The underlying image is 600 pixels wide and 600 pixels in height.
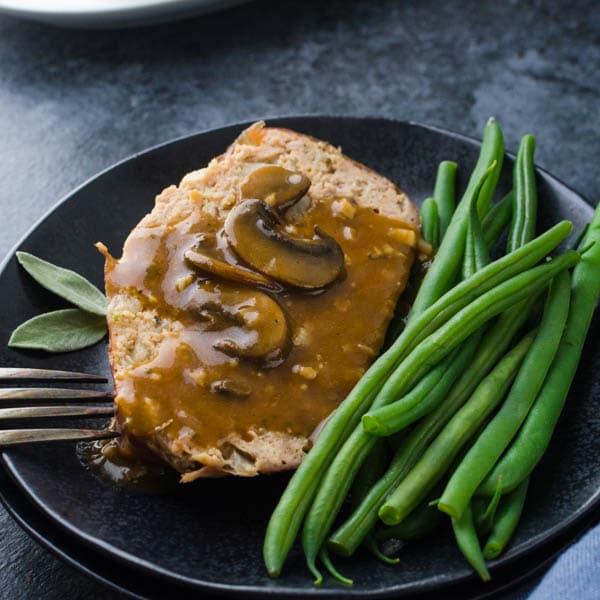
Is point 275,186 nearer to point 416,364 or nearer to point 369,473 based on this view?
point 416,364

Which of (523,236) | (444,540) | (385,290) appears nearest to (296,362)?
(385,290)

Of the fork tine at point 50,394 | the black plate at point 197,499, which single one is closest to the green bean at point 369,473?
the black plate at point 197,499

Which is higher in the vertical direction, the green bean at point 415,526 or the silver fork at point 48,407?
the silver fork at point 48,407

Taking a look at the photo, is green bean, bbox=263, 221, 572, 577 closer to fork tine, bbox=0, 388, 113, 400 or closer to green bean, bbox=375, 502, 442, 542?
green bean, bbox=375, 502, 442, 542

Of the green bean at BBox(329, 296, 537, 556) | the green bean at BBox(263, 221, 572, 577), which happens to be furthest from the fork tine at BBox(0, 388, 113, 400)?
the green bean at BBox(329, 296, 537, 556)

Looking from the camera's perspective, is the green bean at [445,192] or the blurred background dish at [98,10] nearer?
the green bean at [445,192]

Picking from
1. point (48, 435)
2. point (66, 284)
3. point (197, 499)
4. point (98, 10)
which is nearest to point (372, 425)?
point (197, 499)

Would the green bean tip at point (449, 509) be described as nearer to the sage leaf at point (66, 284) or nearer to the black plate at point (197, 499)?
the black plate at point (197, 499)

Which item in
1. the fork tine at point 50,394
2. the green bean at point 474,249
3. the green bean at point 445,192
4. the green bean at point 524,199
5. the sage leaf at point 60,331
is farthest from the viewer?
the green bean at point 445,192
